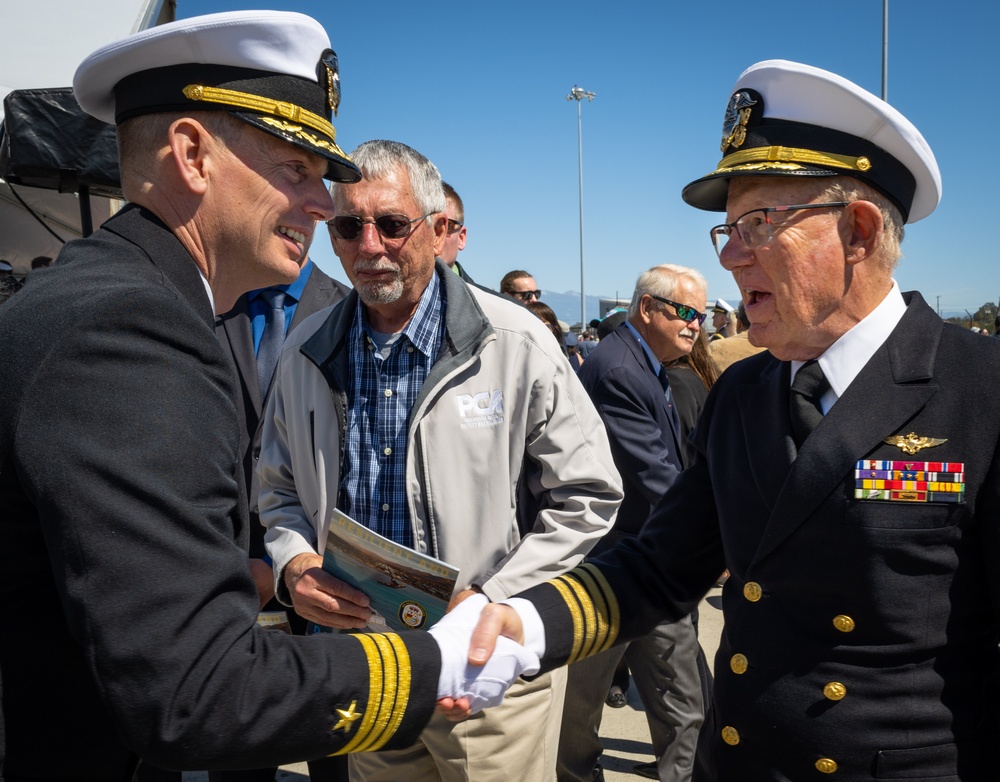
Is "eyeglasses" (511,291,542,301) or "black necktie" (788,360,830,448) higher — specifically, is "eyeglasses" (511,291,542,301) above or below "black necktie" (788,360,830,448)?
below

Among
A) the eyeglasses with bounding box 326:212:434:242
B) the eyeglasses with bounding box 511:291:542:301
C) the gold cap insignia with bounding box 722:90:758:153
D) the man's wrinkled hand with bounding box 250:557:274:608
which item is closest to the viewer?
the gold cap insignia with bounding box 722:90:758:153

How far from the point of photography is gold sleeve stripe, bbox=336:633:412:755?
4.75 feet

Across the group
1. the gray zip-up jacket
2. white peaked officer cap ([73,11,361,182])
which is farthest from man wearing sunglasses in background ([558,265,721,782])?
white peaked officer cap ([73,11,361,182])

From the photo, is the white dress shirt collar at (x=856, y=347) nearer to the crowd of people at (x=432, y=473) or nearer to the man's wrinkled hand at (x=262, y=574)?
the crowd of people at (x=432, y=473)

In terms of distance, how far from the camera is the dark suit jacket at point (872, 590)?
158cm

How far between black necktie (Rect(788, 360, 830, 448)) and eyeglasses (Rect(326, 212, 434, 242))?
→ 139 cm

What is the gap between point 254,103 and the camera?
1683mm

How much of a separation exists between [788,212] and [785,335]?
0.91ft

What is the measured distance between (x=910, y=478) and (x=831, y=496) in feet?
0.50

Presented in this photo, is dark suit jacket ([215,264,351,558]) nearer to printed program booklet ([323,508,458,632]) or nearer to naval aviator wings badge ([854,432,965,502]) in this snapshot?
printed program booklet ([323,508,458,632])

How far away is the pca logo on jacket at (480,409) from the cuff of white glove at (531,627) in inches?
24.7

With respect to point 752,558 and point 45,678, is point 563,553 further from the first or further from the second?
point 45,678

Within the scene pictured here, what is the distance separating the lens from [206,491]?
1.28 m

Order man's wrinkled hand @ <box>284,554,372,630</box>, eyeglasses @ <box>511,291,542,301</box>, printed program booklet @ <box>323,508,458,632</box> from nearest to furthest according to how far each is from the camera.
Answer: printed program booklet @ <box>323,508,458,632</box>
man's wrinkled hand @ <box>284,554,372,630</box>
eyeglasses @ <box>511,291,542,301</box>
